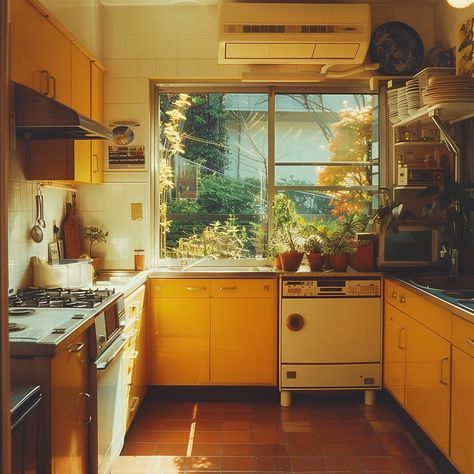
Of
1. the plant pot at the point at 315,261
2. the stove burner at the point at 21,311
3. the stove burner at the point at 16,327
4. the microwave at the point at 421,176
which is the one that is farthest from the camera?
the plant pot at the point at 315,261

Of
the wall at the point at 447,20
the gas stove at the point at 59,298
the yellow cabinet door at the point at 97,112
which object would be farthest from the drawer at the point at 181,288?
the wall at the point at 447,20

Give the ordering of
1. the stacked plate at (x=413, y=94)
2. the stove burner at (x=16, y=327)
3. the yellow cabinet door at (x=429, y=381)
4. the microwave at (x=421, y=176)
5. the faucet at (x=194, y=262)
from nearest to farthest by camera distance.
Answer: the stove burner at (x=16, y=327) < the yellow cabinet door at (x=429, y=381) < the stacked plate at (x=413, y=94) < the microwave at (x=421, y=176) < the faucet at (x=194, y=262)

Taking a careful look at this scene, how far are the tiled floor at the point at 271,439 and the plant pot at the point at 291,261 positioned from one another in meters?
0.91

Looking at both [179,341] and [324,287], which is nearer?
[324,287]

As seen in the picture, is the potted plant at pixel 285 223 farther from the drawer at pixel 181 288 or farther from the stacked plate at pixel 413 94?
the stacked plate at pixel 413 94

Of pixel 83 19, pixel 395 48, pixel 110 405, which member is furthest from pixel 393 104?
pixel 110 405

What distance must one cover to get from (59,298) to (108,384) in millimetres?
466

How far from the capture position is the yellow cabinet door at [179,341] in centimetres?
396

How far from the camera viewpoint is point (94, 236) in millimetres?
4125

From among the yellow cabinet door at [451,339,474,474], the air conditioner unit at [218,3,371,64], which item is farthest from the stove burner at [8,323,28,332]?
the air conditioner unit at [218,3,371,64]

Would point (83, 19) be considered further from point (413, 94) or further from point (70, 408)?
point (70, 408)

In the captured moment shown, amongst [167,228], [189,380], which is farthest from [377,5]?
[189,380]

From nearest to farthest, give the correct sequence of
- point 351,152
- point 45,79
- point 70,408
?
point 70,408 → point 45,79 → point 351,152

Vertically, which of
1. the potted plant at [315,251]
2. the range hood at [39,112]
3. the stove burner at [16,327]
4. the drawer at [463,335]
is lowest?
the drawer at [463,335]
